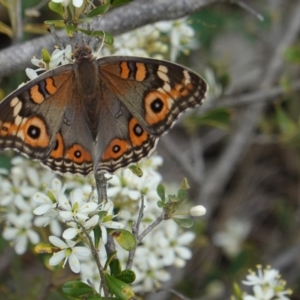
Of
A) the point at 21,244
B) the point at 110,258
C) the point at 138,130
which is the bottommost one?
the point at 21,244

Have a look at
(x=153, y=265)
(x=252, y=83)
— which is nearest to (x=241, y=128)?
(x=252, y=83)

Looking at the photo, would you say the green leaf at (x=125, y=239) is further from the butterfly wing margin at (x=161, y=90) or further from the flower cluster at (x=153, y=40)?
the flower cluster at (x=153, y=40)

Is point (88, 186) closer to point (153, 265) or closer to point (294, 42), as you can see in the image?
point (153, 265)

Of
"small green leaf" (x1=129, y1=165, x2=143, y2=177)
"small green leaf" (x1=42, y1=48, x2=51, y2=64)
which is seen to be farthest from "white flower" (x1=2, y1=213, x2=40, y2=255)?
"small green leaf" (x1=42, y1=48, x2=51, y2=64)

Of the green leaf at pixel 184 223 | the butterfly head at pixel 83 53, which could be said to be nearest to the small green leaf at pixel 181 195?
the green leaf at pixel 184 223

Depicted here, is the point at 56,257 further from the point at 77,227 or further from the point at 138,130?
the point at 138,130

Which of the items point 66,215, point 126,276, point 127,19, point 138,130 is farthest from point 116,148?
point 127,19
